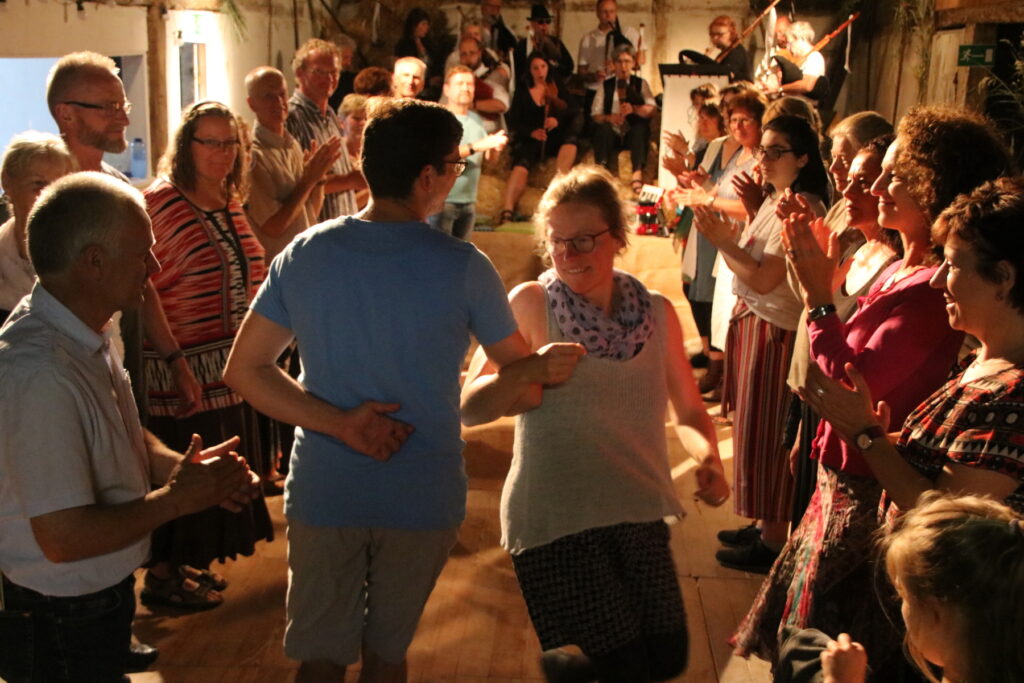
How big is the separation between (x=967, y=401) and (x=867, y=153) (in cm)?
113

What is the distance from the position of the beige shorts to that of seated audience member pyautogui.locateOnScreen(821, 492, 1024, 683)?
3.26 feet

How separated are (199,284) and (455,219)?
3910mm

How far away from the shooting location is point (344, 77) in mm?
8758

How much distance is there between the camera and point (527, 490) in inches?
94.0

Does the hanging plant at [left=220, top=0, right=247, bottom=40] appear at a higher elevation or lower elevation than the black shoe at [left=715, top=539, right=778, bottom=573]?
higher

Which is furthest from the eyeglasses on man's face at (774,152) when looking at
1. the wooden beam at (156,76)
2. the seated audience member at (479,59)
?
the seated audience member at (479,59)

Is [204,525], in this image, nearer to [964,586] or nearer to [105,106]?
[105,106]

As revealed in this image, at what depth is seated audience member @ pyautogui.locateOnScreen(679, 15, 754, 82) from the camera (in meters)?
9.19

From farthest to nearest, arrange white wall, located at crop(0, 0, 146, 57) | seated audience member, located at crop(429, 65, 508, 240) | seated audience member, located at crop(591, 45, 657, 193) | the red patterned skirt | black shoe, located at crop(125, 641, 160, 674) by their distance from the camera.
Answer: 1. seated audience member, located at crop(591, 45, 657, 193)
2. seated audience member, located at crop(429, 65, 508, 240)
3. white wall, located at crop(0, 0, 146, 57)
4. the red patterned skirt
5. black shoe, located at crop(125, 641, 160, 674)

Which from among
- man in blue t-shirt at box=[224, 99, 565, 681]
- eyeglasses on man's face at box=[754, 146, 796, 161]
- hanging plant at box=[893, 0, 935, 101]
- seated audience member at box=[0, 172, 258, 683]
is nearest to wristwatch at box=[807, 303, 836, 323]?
man in blue t-shirt at box=[224, 99, 565, 681]

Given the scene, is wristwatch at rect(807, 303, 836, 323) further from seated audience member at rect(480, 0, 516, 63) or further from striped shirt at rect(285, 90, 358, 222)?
seated audience member at rect(480, 0, 516, 63)

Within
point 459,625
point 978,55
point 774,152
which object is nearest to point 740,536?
point 459,625

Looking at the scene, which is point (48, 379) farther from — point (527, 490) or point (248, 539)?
point (248, 539)

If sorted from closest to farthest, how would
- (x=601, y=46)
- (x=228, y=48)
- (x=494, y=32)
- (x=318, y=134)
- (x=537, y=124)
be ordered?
(x=318, y=134) → (x=228, y=48) → (x=537, y=124) → (x=494, y=32) → (x=601, y=46)
